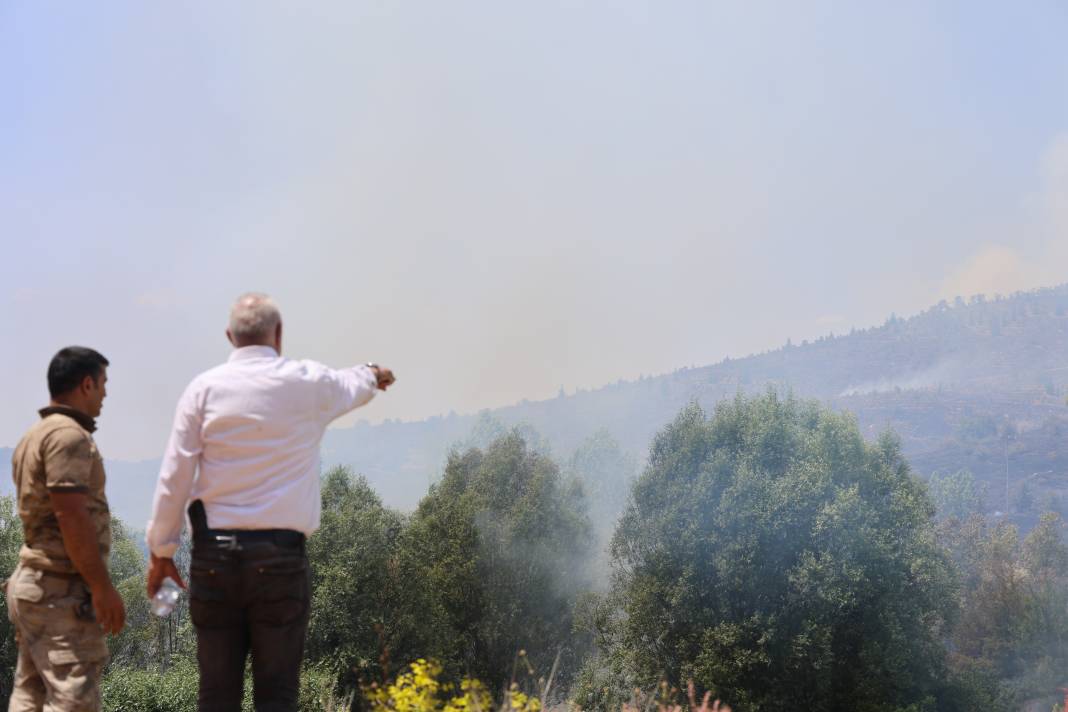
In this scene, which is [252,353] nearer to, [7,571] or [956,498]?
[7,571]

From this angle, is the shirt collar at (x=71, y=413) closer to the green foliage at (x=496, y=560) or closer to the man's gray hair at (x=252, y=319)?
the man's gray hair at (x=252, y=319)

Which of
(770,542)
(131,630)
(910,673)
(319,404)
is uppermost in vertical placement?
(319,404)

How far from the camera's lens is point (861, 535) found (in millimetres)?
47750

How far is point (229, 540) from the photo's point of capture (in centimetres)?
511

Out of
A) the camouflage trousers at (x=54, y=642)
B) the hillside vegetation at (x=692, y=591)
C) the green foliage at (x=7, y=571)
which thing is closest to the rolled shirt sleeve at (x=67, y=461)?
the camouflage trousers at (x=54, y=642)

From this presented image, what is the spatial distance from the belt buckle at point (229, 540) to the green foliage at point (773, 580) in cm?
4291

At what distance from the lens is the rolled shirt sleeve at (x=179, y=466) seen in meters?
5.20

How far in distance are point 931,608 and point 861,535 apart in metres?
8.46

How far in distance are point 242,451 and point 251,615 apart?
35.6 inches

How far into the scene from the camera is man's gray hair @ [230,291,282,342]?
17.8 ft

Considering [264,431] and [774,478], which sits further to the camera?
[774,478]

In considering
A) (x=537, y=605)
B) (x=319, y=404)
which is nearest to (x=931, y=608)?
(x=537, y=605)

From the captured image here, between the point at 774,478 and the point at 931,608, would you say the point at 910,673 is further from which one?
the point at 774,478

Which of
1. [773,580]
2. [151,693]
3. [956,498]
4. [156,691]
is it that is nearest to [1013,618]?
[773,580]
